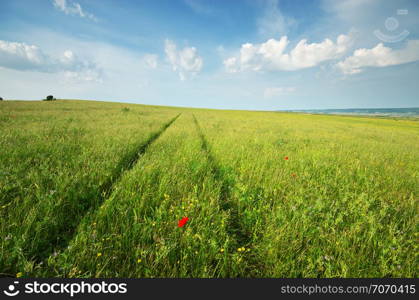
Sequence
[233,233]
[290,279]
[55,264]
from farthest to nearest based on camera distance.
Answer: [233,233] → [290,279] → [55,264]

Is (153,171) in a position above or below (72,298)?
above

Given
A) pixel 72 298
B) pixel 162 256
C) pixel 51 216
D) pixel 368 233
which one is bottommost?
pixel 72 298

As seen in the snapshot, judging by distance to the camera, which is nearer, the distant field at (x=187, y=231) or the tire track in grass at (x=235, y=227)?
the distant field at (x=187, y=231)

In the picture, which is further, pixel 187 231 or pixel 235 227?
pixel 235 227

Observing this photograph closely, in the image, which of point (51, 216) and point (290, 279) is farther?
point (51, 216)

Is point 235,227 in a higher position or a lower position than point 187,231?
lower

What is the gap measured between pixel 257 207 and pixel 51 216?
8.65 ft

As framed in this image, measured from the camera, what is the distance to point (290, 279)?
1.47 m

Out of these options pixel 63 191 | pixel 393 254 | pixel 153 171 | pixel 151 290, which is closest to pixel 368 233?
pixel 393 254

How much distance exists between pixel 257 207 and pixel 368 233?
1.31m

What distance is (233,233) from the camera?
2.00 metres

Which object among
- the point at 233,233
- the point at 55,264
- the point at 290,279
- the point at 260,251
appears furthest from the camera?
the point at 233,233

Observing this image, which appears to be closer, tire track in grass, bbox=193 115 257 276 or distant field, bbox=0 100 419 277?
distant field, bbox=0 100 419 277

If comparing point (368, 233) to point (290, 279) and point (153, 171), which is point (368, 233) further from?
point (153, 171)
